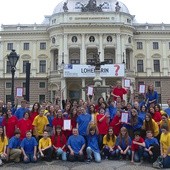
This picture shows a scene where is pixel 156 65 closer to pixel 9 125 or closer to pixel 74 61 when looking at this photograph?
pixel 74 61

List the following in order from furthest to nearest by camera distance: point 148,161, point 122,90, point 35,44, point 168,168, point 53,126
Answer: point 35,44, point 122,90, point 53,126, point 148,161, point 168,168

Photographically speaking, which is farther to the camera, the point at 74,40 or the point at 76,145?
the point at 74,40

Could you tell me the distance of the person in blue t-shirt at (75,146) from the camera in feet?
36.8

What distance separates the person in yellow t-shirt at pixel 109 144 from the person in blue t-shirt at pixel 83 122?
82 centimetres

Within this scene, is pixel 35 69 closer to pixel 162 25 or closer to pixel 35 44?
pixel 35 44

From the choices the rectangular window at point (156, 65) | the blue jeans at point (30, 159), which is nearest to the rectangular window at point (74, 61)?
the rectangular window at point (156, 65)

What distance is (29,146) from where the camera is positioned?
11.2 metres

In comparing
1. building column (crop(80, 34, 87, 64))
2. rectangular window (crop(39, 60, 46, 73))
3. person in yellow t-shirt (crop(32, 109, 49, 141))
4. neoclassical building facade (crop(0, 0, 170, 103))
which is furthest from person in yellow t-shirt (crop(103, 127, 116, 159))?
rectangular window (crop(39, 60, 46, 73))

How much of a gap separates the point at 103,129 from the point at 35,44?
44920 millimetres

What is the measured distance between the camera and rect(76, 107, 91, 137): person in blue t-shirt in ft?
38.8

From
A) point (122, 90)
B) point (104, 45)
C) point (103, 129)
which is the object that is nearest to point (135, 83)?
point (104, 45)

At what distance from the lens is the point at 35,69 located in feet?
178

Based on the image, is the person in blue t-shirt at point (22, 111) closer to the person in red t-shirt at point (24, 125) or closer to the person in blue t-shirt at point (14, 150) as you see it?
the person in red t-shirt at point (24, 125)

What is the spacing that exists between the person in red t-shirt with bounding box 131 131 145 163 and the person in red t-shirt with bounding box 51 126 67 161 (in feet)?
8.21
